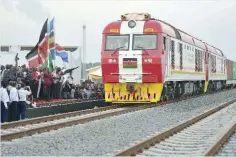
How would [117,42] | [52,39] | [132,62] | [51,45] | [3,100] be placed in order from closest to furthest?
[3,100], [132,62], [117,42], [51,45], [52,39]

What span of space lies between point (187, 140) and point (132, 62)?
8.73 meters

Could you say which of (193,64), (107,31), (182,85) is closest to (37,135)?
(107,31)


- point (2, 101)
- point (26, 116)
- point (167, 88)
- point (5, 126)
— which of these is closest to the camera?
point (5, 126)

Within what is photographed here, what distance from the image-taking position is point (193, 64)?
2538 centimetres

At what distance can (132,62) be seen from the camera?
18703 millimetres

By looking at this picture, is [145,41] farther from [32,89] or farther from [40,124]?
[40,124]

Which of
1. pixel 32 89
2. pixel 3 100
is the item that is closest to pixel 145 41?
pixel 32 89

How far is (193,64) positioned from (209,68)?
19.2 ft

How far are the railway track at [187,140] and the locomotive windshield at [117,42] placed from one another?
5790mm

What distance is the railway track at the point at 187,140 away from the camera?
8.46 m

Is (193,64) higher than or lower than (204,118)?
higher

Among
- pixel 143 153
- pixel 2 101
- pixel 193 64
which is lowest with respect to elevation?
pixel 143 153

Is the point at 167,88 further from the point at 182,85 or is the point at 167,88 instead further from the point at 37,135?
the point at 37,135

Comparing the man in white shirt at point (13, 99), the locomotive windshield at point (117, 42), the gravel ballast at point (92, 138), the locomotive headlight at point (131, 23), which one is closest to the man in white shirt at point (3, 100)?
the man in white shirt at point (13, 99)
